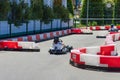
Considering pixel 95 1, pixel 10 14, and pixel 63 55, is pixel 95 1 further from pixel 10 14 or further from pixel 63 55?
pixel 63 55

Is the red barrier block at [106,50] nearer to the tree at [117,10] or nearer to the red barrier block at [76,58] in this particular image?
the red barrier block at [76,58]

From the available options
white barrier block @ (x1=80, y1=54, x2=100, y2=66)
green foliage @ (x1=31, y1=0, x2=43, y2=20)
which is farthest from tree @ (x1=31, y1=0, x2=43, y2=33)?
white barrier block @ (x1=80, y1=54, x2=100, y2=66)

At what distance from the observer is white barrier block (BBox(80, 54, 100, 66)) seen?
576 inches

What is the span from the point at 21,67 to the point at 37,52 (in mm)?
6611

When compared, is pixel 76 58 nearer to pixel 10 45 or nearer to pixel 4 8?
pixel 10 45

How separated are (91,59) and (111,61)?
84 centimetres

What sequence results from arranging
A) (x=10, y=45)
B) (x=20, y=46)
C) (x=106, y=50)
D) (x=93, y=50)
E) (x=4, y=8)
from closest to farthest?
(x=93, y=50) < (x=106, y=50) < (x=20, y=46) < (x=10, y=45) < (x=4, y=8)

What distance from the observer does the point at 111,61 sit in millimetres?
14359

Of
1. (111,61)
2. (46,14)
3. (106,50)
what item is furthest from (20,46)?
(46,14)

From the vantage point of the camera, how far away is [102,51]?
19.0 metres

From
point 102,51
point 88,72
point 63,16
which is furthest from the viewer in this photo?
point 63,16

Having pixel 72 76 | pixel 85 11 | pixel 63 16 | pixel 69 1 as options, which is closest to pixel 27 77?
pixel 72 76

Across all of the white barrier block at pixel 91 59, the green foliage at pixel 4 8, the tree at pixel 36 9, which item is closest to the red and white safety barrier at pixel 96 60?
the white barrier block at pixel 91 59

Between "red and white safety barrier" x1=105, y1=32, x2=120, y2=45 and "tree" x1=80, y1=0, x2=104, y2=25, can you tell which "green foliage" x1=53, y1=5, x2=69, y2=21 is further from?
"red and white safety barrier" x1=105, y1=32, x2=120, y2=45
